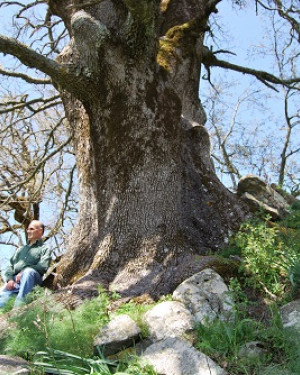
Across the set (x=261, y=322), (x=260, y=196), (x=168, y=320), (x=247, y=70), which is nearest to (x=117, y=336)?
(x=168, y=320)

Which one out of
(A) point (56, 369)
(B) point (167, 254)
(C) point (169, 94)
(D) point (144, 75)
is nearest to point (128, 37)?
(D) point (144, 75)

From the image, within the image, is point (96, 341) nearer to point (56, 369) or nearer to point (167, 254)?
point (56, 369)

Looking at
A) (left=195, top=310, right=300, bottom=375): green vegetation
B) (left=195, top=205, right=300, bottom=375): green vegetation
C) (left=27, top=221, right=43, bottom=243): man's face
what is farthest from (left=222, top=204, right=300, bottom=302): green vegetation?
(left=27, top=221, right=43, bottom=243): man's face

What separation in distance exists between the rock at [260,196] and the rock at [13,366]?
3863 millimetres

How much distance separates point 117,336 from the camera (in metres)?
3.22

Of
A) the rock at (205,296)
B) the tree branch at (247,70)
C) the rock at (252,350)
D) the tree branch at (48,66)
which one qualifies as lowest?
the rock at (252,350)

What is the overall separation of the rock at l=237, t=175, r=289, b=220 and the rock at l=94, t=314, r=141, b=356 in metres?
3.06

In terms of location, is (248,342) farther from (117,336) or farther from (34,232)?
(34,232)

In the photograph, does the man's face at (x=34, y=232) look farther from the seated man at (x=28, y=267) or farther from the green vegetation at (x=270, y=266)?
the green vegetation at (x=270, y=266)

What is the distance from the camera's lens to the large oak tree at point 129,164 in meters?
4.64

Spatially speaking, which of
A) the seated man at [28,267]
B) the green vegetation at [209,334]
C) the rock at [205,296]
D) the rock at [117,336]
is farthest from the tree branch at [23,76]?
the rock at [117,336]

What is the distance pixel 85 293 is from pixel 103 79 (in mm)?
2533

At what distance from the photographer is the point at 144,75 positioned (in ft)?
17.4

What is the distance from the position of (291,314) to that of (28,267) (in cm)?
288
